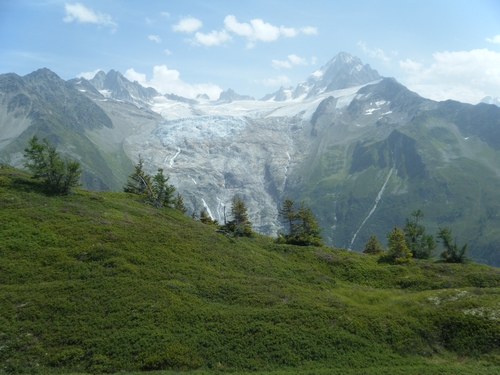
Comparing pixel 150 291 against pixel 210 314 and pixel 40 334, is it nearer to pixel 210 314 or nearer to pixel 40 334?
pixel 210 314

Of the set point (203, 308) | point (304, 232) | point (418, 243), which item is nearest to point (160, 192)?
point (304, 232)

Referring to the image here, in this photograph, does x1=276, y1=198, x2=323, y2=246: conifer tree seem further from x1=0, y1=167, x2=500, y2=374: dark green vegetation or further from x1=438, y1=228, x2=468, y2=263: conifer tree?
x1=438, y1=228, x2=468, y2=263: conifer tree

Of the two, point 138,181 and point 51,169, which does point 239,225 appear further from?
point 51,169

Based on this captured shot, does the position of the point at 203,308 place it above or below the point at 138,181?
below

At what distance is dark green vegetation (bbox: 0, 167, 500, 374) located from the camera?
1139 inches

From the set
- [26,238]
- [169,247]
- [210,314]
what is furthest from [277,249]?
[26,238]

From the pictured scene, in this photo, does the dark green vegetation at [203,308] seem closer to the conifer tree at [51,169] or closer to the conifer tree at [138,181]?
the conifer tree at [51,169]

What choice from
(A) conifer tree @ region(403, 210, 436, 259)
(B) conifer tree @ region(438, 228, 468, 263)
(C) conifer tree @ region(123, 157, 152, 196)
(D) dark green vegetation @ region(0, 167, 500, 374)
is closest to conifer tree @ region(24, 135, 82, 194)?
(D) dark green vegetation @ region(0, 167, 500, 374)

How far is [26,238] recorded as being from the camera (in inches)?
1673

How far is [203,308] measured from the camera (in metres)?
36.0

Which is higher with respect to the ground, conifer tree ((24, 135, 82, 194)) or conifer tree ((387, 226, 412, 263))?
conifer tree ((24, 135, 82, 194))

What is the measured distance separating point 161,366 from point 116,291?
37.2 feet

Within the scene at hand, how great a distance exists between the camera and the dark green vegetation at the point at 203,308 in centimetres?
2892

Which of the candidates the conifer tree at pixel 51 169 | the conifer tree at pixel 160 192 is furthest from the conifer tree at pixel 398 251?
the conifer tree at pixel 51 169
